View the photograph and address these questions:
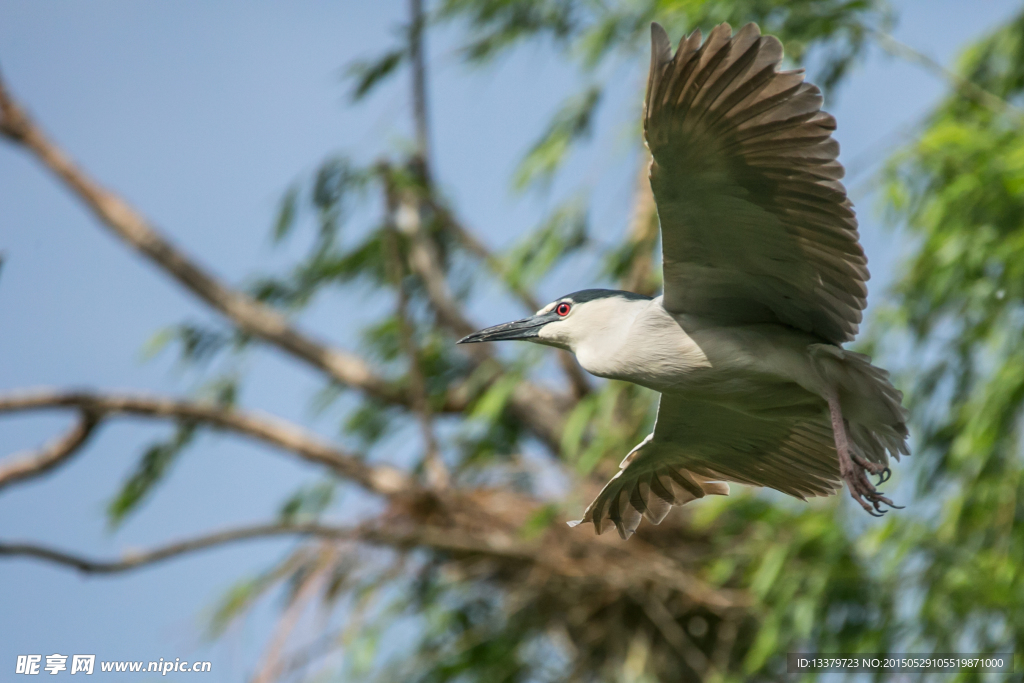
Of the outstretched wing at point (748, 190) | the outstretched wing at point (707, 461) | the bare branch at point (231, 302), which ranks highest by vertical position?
the bare branch at point (231, 302)

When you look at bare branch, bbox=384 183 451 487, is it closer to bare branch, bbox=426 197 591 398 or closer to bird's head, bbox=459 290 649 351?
bare branch, bbox=426 197 591 398

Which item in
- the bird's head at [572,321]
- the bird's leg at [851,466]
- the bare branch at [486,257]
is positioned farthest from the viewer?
the bare branch at [486,257]

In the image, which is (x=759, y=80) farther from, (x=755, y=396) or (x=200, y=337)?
(x=200, y=337)

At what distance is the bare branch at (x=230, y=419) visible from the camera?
6328 millimetres

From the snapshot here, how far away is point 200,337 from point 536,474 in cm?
237

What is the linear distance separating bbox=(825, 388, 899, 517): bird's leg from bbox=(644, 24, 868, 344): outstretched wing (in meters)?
0.19

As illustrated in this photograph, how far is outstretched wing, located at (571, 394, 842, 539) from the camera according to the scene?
145 inches

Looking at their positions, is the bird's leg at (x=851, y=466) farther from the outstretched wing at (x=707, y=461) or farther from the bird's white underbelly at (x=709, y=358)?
the outstretched wing at (x=707, y=461)

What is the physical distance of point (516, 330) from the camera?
372cm

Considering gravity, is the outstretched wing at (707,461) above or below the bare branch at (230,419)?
below

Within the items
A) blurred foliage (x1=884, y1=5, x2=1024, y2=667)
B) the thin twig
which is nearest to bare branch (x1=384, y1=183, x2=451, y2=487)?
the thin twig

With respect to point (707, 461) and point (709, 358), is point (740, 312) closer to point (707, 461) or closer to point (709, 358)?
point (709, 358)

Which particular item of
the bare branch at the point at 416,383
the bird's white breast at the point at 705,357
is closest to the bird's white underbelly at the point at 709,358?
the bird's white breast at the point at 705,357

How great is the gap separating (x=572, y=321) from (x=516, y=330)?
0.78ft
